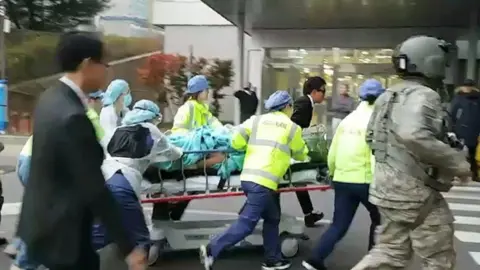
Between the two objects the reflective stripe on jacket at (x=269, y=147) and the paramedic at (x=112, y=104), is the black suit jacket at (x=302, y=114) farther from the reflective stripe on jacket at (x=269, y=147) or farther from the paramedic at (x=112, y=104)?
the paramedic at (x=112, y=104)

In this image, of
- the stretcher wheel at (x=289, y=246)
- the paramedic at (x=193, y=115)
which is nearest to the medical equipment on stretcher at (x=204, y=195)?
the stretcher wheel at (x=289, y=246)

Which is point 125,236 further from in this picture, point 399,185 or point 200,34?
point 200,34

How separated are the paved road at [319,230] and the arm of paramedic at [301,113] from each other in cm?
137

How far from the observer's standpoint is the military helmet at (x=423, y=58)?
443 cm

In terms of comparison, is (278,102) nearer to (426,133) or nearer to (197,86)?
→ (197,86)

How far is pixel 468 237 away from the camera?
8695 mm

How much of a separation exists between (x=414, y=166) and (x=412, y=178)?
0.07m

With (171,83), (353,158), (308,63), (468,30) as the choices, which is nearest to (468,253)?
(353,158)

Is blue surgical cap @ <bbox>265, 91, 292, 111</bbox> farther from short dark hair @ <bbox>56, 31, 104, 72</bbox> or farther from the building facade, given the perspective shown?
the building facade

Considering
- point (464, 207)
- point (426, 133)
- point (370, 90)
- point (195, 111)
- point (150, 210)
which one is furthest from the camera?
point (464, 207)

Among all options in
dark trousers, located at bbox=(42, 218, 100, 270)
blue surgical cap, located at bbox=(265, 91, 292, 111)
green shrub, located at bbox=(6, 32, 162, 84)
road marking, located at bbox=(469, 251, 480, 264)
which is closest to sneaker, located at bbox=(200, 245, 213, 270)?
blue surgical cap, located at bbox=(265, 91, 292, 111)

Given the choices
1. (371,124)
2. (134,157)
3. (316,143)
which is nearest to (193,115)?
(316,143)

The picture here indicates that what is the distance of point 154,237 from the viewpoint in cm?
704

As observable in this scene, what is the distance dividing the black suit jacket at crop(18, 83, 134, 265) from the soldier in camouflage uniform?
74.5 inches
